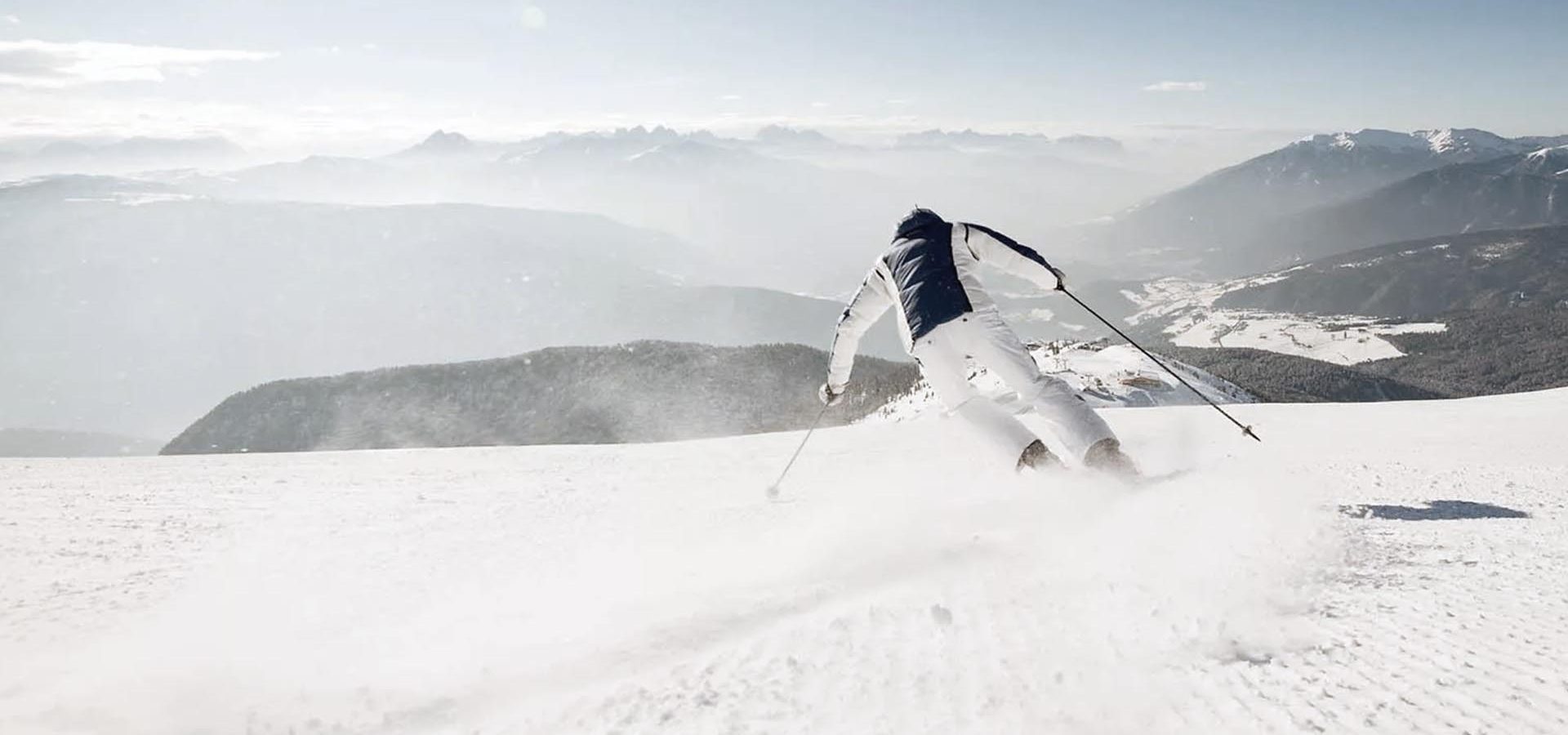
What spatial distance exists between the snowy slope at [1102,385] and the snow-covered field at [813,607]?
43.4ft

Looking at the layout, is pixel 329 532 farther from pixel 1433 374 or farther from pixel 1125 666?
pixel 1433 374

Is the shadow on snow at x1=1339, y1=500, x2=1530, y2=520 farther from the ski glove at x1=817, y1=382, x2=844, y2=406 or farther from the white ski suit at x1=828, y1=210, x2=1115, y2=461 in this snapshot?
the ski glove at x1=817, y1=382, x2=844, y2=406

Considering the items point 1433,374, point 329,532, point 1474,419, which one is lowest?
point 1433,374

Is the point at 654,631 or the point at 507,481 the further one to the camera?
the point at 507,481

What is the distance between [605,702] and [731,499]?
4.59m

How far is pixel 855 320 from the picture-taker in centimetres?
801

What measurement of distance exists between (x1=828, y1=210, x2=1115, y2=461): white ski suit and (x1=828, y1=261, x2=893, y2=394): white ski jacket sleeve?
12 mm

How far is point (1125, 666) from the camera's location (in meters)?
2.92

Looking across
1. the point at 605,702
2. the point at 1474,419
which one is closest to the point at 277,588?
the point at 605,702

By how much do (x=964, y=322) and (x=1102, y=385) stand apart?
A: 22202 millimetres

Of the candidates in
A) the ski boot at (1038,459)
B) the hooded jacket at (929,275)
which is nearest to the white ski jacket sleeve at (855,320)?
the hooded jacket at (929,275)

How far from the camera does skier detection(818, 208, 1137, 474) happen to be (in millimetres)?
6391

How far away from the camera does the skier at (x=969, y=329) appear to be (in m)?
6.39

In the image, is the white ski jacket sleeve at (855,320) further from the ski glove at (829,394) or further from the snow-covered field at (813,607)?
the snow-covered field at (813,607)
